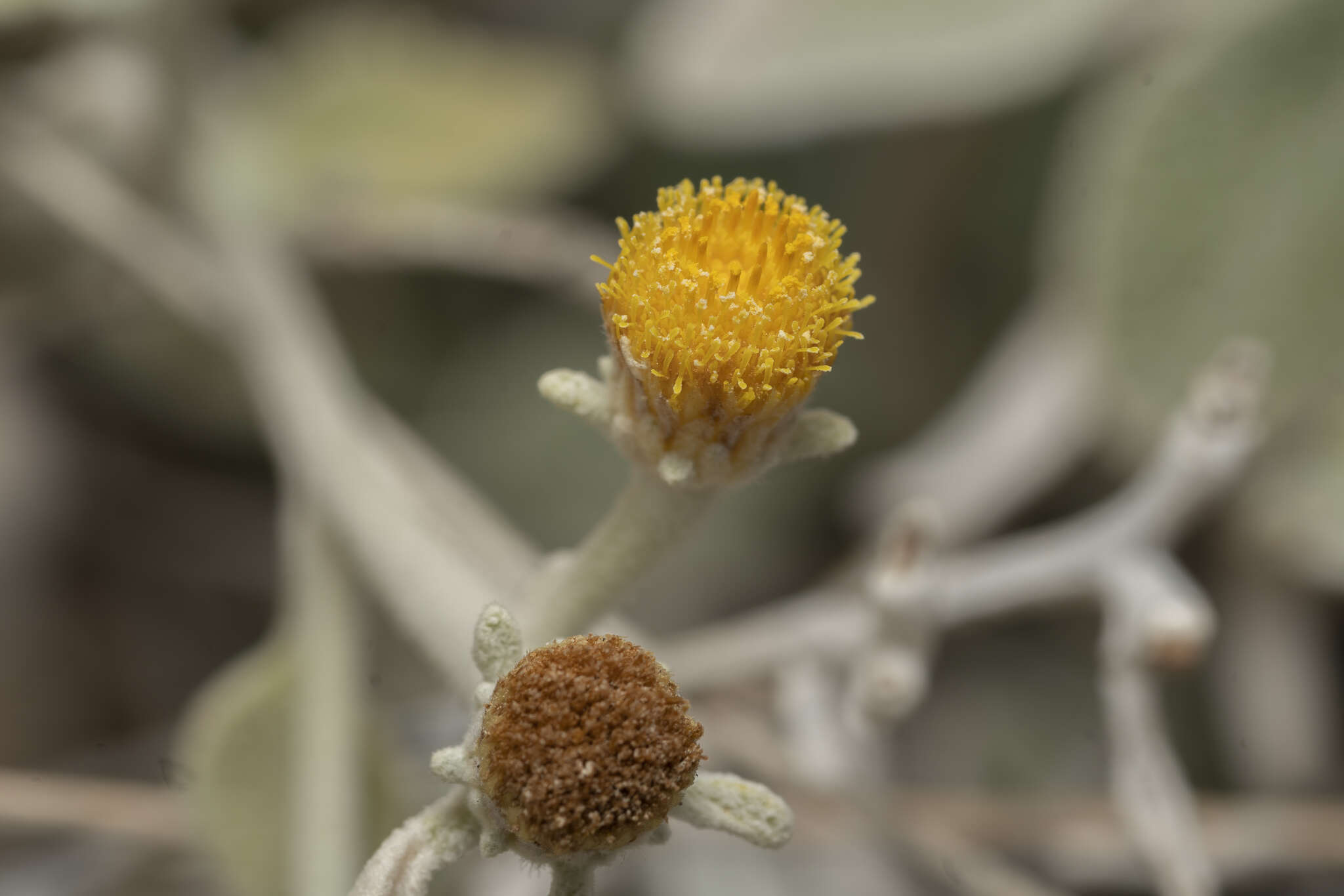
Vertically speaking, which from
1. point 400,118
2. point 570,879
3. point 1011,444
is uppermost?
point 400,118

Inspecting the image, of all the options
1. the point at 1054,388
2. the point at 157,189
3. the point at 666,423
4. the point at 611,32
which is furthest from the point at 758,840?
the point at 611,32

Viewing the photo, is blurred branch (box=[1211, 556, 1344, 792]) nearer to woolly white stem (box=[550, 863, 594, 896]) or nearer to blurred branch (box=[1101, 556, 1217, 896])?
blurred branch (box=[1101, 556, 1217, 896])

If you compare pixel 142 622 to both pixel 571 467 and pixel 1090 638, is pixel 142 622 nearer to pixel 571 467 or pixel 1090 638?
pixel 571 467

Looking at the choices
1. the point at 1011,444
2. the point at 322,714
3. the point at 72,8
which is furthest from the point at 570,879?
the point at 72,8

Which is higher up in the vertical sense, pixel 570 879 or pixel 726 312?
pixel 726 312

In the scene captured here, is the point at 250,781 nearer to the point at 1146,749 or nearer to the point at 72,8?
the point at 1146,749

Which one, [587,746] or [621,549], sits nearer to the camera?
[587,746]

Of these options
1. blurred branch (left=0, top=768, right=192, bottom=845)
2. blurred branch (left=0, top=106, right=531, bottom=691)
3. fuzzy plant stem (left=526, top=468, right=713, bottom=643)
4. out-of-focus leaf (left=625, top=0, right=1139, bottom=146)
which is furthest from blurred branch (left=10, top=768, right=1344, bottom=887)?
out-of-focus leaf (left=625, top=0, right=1139, bottom=146)
